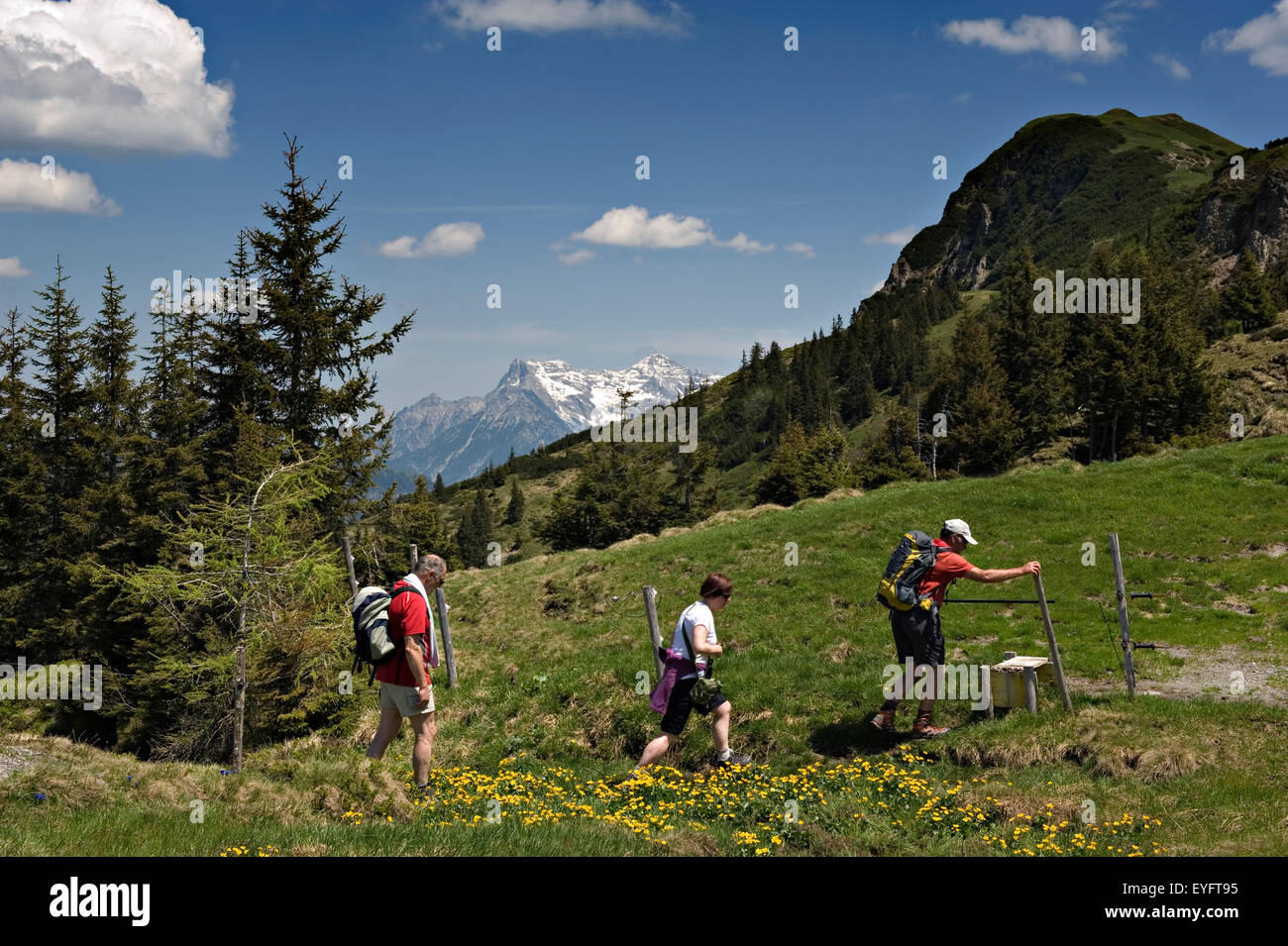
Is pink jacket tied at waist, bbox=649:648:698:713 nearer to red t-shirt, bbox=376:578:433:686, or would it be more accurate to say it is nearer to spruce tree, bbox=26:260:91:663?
red t-shirt, bbox=376:578:433:686

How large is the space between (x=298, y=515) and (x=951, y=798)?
63.9 ft

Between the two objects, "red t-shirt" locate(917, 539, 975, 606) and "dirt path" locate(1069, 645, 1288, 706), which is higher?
"red t-shirt" locate(917, 539, 975, 606)

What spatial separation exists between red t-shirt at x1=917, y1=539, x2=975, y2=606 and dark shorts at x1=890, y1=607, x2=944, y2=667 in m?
0.27

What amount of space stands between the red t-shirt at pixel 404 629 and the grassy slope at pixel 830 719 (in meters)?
1.31

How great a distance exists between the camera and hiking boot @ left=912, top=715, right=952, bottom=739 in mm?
12102

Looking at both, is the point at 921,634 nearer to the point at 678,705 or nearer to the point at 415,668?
the point at 678,705

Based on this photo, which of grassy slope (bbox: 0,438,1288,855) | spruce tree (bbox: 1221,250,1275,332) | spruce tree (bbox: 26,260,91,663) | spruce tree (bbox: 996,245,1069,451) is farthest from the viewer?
spruce tree (bbox: 1221,250,1275,332)

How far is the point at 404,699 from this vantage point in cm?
950

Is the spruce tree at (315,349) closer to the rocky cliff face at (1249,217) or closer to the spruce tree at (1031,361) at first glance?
the spruce tree at (1031,361)

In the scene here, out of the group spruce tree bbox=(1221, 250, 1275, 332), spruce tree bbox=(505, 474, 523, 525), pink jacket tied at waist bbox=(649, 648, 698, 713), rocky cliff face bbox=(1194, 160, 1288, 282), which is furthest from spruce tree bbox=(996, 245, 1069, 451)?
spruce tree bbox=(505, 474, 523, 525)

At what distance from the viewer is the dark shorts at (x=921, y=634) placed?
1206cm

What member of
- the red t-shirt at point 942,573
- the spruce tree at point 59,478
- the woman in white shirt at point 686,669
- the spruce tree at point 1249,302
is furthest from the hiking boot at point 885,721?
the spruce tree at point 1249,302
